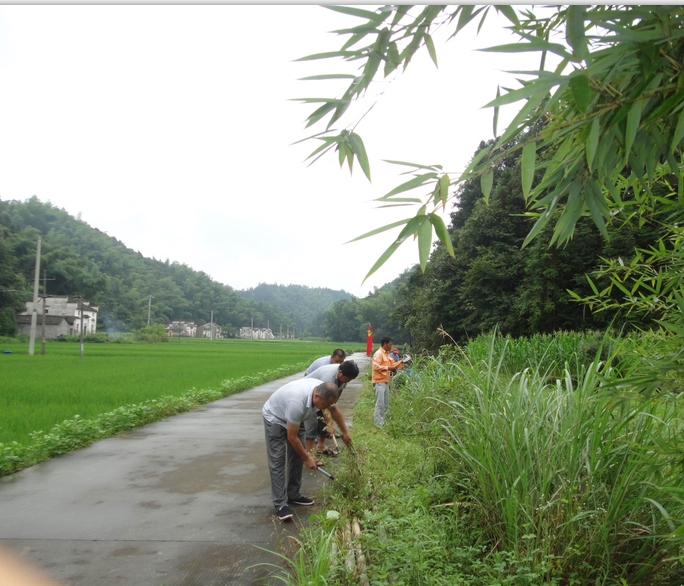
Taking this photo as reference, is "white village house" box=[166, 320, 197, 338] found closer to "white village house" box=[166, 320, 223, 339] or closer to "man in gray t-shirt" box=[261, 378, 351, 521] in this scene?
"white village house" box=[166, 320, 223, 339]

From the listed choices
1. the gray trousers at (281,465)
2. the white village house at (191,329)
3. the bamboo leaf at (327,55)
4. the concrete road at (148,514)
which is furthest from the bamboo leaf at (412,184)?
the white village house at (191,329)

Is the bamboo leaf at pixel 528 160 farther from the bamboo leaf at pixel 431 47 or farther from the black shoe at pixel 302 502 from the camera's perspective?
the black shoe at pixel 302 502

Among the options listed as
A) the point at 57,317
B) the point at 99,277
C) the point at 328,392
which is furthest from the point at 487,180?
the point at 99,277

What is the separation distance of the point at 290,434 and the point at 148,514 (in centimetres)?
155

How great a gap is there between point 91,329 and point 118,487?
85523mm

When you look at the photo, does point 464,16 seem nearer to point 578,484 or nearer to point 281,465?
point 578,484

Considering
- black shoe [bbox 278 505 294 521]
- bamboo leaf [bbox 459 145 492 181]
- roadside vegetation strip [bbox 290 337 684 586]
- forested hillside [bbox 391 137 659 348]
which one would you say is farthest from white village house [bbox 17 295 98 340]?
bamboo leaf [bbox 459 145 492 181]

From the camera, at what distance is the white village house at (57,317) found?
62812 millimetres

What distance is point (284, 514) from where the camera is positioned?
4.91 metres

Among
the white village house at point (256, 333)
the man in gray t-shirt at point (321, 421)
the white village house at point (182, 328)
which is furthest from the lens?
the white village house at point (256, 333)

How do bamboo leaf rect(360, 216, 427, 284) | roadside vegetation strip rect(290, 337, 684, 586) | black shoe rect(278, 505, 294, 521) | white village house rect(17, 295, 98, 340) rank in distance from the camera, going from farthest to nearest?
white village house rect(17, 295, 98, 340) → black shoe rect(278, 505, 294, 521) → roadside vegetation strip rect(290, 337, 684, 586) → bamboo leaf rect(360, 216, 427, 284)

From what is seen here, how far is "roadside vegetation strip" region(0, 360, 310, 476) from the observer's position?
6812mm

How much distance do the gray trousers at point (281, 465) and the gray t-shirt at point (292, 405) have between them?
90 millimetres

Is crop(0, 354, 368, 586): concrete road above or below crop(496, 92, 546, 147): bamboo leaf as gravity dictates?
below
